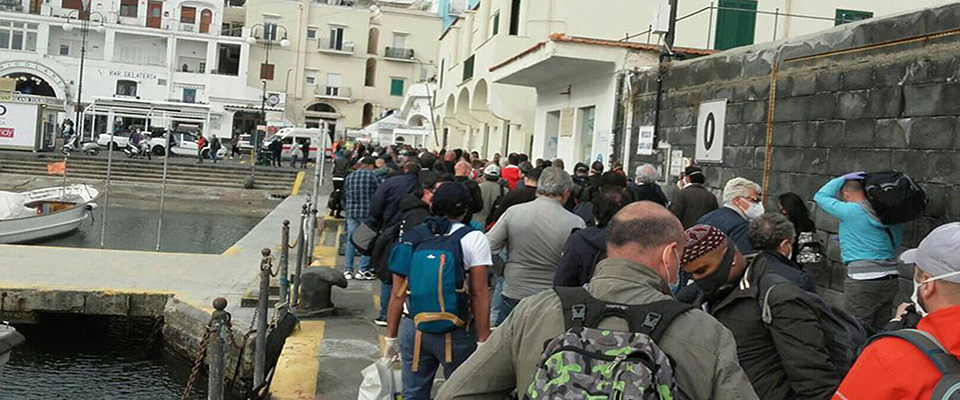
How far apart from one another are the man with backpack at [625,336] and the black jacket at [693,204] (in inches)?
219

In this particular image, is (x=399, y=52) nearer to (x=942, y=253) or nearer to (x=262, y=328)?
(x=262, y=328)

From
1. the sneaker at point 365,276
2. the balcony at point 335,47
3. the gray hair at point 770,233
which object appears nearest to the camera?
the gray hair at point 770,233

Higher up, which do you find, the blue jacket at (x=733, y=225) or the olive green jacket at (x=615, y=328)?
the blue jacket at (x=733, y=225)

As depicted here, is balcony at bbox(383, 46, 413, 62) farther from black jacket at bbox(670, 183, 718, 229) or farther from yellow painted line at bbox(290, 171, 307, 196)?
black jacket at bbox(670, 183, 718, 229)

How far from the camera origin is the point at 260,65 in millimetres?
60969

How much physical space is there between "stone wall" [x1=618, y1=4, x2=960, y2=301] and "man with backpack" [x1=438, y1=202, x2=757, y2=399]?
5234 mm

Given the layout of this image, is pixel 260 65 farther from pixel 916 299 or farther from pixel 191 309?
pixel 916 299

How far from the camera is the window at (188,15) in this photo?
194ft

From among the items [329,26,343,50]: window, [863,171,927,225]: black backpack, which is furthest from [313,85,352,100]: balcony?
[863,171,927,225]: black backpack

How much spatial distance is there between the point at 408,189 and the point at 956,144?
5.21 m

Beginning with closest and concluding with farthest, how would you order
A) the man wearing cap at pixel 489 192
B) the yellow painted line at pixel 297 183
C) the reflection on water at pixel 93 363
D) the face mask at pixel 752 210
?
1. the face mask at pixel 752 210
2. the reflection on water at pixel 93 363
3. the man wearing cap at pixel 489 192
4. the yellow painted line at pixel 297 183

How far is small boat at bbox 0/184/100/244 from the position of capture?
60.5ft

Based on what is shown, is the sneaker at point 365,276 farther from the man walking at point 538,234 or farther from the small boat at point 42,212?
the small boat at point 42,212

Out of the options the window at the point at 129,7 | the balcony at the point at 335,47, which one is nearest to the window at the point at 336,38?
the balcony at the point at 335,47
